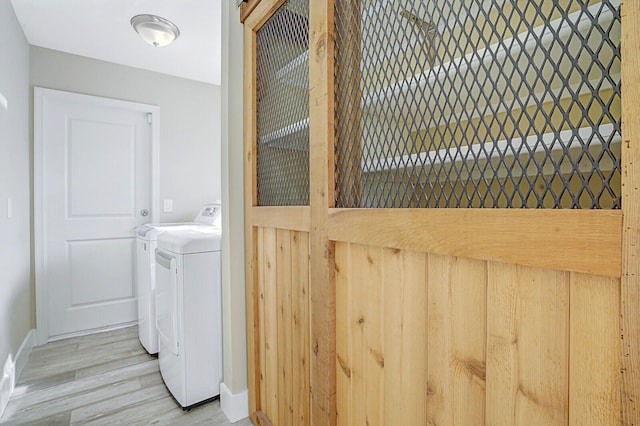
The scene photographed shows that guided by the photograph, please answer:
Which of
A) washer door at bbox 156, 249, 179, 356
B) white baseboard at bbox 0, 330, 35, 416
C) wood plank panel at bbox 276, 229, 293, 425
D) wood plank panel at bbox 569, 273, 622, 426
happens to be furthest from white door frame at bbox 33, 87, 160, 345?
wood plank panel at bbox 569, 273, 622, 426

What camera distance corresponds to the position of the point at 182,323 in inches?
69.2

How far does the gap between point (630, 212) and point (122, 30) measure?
3.03 m

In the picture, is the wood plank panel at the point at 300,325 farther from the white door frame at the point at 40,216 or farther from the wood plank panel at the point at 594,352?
the white door frame at the point at 40,216

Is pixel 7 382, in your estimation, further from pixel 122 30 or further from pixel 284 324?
pixel 122 30

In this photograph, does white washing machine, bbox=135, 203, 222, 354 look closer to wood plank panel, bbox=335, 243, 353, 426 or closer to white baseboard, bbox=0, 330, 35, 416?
white baseboard, bbox=0, 330, 35, 416

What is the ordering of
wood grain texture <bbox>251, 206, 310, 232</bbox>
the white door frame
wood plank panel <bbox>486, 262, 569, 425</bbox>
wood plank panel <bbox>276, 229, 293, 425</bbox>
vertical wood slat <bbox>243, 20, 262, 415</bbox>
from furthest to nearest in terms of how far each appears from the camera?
the white door frame < vertical wood slat <bbox>243, 20, 262, 415</bbox> < wood plank panel <bbox>276, 229, 293, 425</bbox> < wood grain texture <bbox>251, 206, 310, 232</bbox> < wood plank panel <bbox>486, 262, 569, 425</bbox>

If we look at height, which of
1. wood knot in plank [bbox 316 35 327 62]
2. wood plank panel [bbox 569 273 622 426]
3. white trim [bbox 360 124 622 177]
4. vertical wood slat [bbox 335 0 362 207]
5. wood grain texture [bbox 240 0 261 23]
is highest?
wood grain texture [bbox 240 0 261 23]

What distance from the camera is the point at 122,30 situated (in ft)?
8.00

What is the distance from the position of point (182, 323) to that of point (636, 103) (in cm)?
189

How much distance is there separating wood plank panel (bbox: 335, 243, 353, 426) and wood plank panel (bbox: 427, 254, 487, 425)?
30 centimetres

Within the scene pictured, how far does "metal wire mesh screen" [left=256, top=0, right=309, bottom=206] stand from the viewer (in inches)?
51.3

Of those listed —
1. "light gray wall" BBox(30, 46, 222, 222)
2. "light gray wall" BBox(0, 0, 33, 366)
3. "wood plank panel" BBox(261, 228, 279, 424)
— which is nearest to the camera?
"wood plank panel" BBox(261, 228, 279, 424)

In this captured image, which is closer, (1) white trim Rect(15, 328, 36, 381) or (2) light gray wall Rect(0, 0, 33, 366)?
(2) light gray wall Rect(0, 0, 33, 366)

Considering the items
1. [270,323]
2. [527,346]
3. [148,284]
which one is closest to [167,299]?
[148,284]
